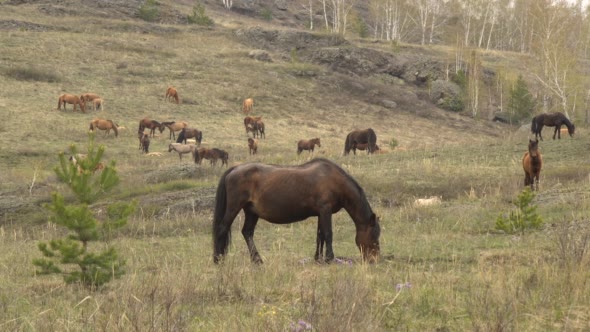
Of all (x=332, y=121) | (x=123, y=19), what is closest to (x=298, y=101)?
(x=332, y=121)

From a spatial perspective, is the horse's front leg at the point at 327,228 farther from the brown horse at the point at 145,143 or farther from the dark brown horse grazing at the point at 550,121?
the brown horse at the point at 145,143

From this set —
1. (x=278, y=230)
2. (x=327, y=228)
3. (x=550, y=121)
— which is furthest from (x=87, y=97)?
(x=327, y=228)

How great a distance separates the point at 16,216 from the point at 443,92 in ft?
163

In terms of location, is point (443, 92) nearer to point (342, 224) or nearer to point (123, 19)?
point (123, 19)

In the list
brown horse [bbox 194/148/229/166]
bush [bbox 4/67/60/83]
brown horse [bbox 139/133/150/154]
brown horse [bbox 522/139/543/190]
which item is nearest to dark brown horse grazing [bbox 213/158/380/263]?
brown horse [bbox 522/139/543/190]

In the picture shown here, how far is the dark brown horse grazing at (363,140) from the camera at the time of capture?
28.2 metres

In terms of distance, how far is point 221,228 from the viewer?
8.84 meters

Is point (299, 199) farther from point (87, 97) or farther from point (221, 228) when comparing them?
point (87, 97)

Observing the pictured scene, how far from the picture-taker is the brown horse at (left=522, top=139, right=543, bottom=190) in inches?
607

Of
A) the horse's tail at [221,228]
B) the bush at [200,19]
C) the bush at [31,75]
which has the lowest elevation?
the horse's tail at [221,228]

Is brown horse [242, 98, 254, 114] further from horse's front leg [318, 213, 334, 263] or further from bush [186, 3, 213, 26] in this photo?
horse's front leg [318, 213, 334, 263]

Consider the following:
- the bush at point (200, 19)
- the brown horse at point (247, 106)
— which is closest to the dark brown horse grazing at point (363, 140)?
the brown horse at point (247, 106)

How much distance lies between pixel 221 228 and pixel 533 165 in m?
10.0

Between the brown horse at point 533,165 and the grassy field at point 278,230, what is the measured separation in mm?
612
